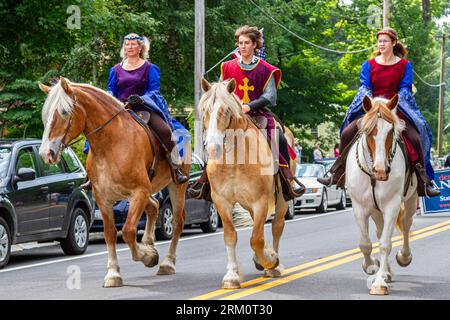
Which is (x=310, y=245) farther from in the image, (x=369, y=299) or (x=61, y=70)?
(x=61, y=70)

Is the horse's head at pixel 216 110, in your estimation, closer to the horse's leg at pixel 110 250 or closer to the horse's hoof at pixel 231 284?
the horse's hoof at pixel 231 284

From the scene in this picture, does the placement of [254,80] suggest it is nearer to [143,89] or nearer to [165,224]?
[143,89]

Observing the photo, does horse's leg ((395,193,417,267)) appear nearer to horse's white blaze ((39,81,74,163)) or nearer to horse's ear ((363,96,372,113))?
horse's ear ((363,96,372,113))

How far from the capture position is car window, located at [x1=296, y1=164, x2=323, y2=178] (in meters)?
32.2

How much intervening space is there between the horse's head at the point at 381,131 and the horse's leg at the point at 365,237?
699 mm

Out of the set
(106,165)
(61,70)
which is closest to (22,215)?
(106,165)

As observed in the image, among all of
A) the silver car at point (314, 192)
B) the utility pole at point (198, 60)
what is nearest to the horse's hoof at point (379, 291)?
the utility pole at point (198, 60)

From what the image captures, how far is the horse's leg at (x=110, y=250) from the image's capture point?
38.9ft

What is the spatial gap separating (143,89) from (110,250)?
90.1 inches

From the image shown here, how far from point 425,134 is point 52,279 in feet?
16.5

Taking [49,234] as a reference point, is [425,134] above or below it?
above

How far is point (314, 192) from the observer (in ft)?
104

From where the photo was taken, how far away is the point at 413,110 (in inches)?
488
